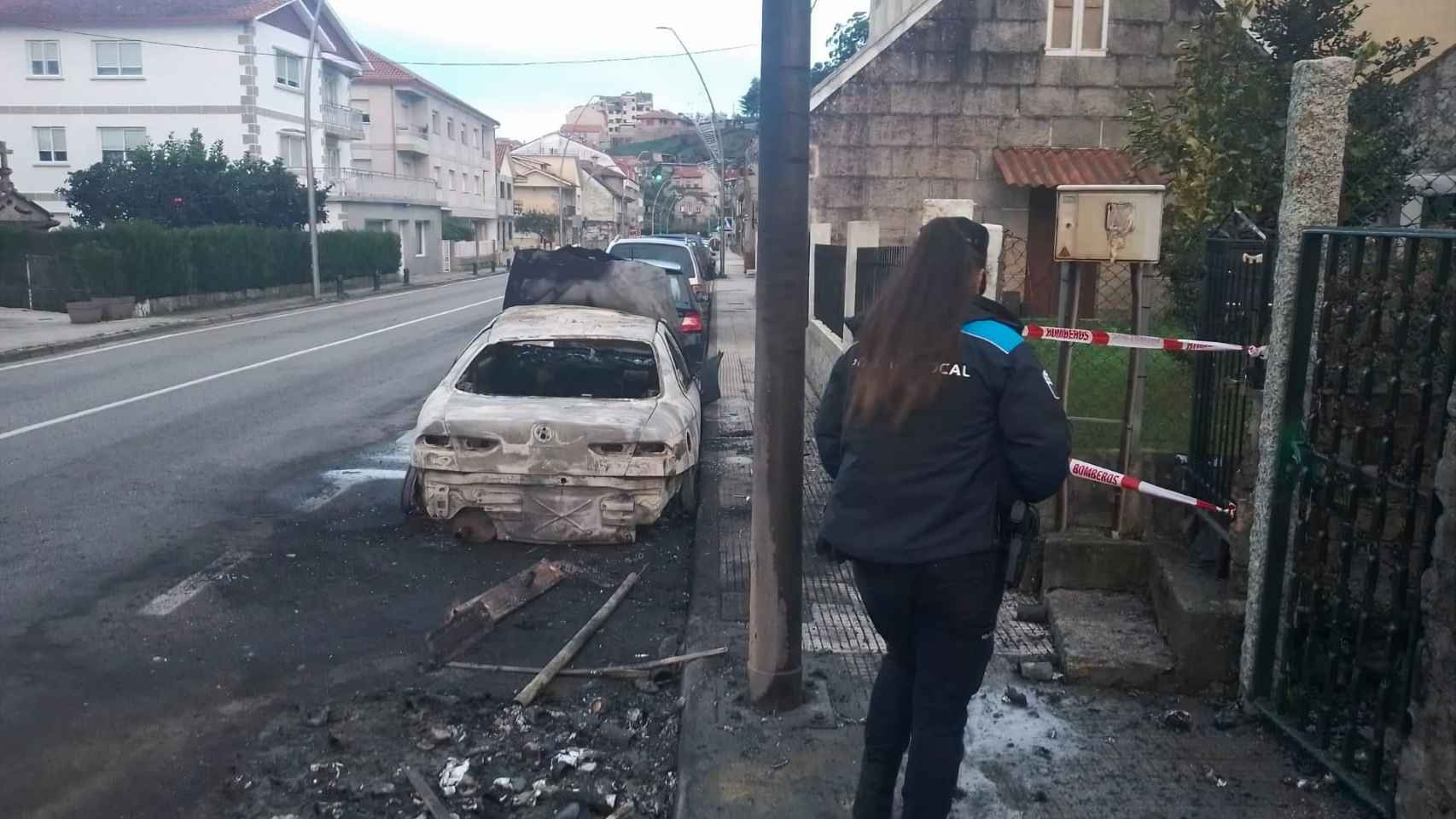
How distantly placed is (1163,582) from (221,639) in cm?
431

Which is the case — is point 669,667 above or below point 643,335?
below

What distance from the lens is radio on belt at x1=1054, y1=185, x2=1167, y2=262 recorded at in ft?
18.1

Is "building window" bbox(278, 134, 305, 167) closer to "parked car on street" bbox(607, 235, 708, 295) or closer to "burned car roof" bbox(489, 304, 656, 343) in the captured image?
"parked car on street" bbox(607, 235, 708, 295)

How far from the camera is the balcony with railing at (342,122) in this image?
48.4 meters

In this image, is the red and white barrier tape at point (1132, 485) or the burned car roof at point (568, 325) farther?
the burned car roof at point (568, 325)

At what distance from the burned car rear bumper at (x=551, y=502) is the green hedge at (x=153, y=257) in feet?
74.7

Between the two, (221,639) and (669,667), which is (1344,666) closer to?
(669,667)

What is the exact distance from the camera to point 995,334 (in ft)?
10.9

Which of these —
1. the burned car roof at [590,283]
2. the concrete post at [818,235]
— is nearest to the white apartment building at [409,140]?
the concrete post at [818,235]

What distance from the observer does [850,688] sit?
4891 millimetres

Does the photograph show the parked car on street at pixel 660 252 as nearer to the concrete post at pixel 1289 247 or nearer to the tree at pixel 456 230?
the concrete post at pixel 1289 247

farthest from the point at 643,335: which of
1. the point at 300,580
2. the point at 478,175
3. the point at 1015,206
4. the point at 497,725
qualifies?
the point at 478,175

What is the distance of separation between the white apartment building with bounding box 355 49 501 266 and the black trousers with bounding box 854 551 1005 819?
1987 inches

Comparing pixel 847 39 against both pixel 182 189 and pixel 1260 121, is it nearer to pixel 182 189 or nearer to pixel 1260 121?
pixel 182 189
